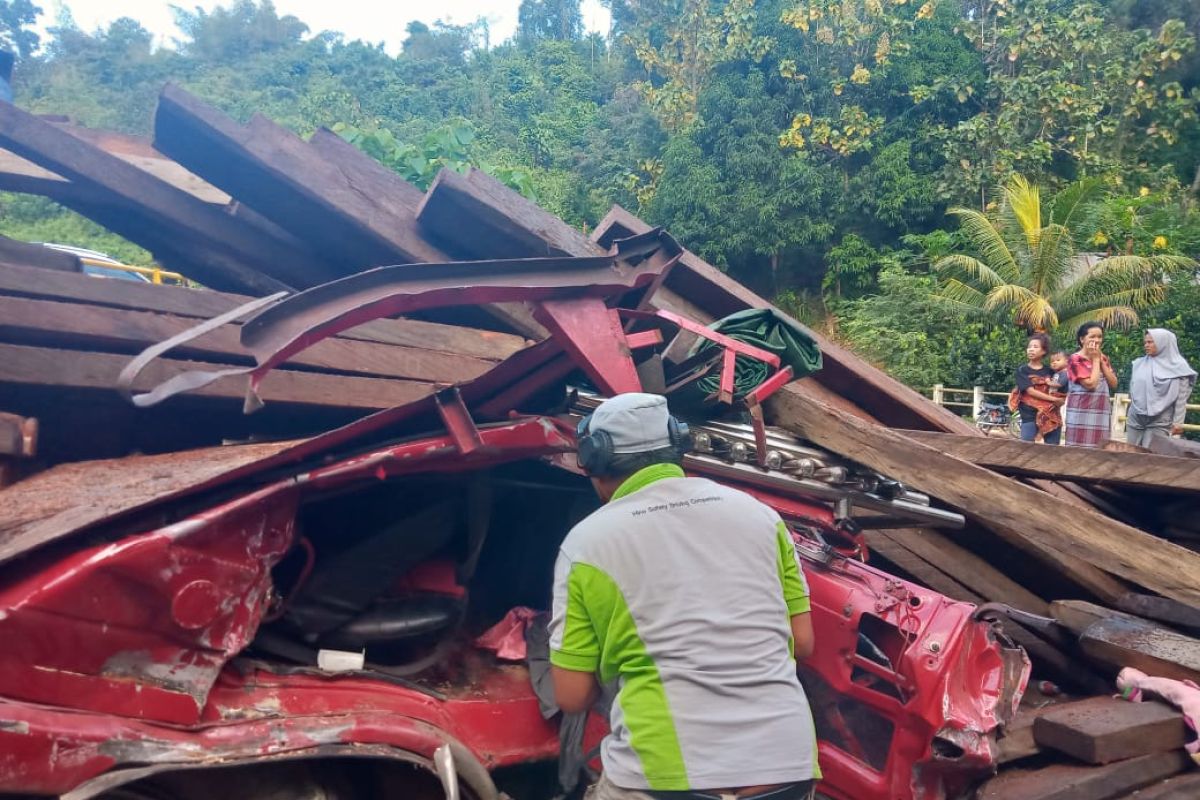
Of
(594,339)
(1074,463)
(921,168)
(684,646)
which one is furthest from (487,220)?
(921,168)

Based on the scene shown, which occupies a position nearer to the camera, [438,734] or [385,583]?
[438,734]

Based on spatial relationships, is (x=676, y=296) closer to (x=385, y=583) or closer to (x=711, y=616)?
(x=385, y=583)

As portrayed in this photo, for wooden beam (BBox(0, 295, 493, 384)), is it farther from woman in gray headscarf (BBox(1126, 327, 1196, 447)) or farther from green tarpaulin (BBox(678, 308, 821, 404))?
woman in gray headscarf (BBox(1126, 327, 1196, 447))

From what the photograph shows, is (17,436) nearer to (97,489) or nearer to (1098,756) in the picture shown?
(97,489)

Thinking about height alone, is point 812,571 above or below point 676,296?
below

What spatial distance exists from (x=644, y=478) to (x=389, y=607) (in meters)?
1.06

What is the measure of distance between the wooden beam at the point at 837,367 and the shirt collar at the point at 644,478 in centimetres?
189

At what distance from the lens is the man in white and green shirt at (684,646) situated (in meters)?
1.84

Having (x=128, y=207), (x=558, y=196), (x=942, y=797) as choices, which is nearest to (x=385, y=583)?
(x=942, y=797)

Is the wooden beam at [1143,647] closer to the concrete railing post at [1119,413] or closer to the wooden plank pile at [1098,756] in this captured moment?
the wooden plank pile at [1098,756]

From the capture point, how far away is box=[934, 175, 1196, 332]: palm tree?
46.9 feet

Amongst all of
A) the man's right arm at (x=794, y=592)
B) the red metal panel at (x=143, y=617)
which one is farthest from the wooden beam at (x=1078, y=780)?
the red metal panel at (x=143, y=617)

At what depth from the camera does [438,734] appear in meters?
2.30

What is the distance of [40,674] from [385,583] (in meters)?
0.92
